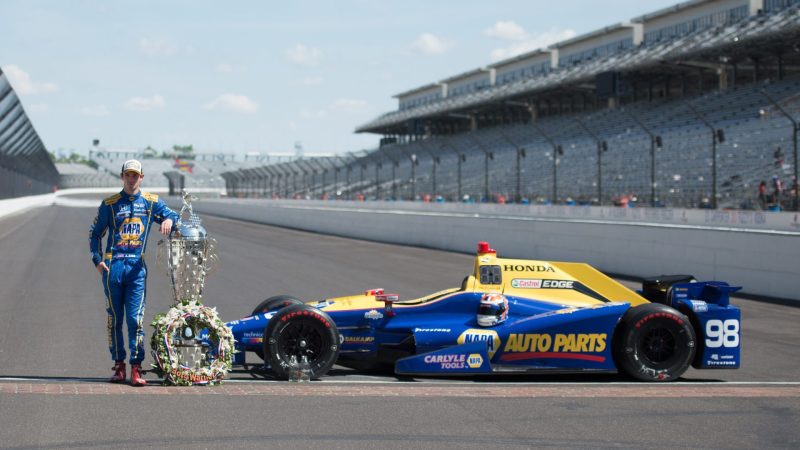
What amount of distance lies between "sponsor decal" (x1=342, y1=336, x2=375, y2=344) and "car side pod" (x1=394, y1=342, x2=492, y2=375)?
1.08 feet

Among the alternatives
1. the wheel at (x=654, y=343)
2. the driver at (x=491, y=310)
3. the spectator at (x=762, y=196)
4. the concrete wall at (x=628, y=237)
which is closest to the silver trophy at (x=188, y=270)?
the driver at (x=491, y=310)

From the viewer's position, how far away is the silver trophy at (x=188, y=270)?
7.29m

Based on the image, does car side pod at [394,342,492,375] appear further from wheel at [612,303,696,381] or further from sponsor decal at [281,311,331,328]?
wheel at [612,303,696,381]

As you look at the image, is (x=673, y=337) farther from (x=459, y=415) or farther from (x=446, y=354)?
(x=459, y=415)

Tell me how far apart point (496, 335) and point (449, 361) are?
0.44m

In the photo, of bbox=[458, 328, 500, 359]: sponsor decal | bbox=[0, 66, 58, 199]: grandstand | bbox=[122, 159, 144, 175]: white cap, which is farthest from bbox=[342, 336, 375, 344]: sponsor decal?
bbox=[0, 66, 58, 199]: grandstand

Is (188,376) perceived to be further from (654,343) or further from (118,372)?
(654,343)

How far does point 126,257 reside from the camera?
719 centimetres

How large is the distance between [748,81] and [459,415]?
4982 centimetres

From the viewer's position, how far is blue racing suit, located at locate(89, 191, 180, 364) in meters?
7.20

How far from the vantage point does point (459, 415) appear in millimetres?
6434

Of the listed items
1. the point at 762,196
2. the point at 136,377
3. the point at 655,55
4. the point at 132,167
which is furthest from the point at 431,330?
the point at 655,55

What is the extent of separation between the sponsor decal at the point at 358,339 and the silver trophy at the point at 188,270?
1.18 m

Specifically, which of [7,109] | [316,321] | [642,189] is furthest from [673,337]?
[7,109]
